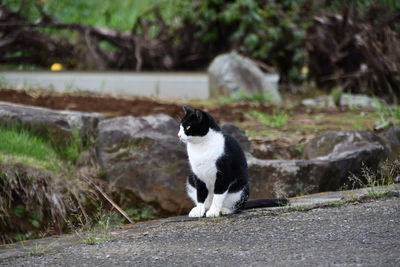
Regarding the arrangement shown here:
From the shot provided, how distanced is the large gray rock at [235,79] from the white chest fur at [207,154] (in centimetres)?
474

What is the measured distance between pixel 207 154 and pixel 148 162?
154cm

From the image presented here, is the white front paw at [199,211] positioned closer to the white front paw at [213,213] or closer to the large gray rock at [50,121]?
the white front paw at [213,213]

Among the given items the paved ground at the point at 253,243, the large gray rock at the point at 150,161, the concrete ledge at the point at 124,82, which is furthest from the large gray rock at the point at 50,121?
the concrete ledge at the point at 124,82

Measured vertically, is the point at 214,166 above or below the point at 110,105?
above

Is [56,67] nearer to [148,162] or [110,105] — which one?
[110,105]

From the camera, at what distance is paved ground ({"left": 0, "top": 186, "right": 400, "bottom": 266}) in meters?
3.71

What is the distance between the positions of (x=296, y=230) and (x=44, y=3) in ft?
27.2

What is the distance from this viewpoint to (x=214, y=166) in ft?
15.8

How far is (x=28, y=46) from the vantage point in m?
10.9

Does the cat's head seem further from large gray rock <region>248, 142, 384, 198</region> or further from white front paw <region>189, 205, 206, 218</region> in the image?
large gray rock <region>248, 142, 384, 198</region>

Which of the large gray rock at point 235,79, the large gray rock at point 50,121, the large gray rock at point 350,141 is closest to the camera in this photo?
the large gray rock at point 350,141

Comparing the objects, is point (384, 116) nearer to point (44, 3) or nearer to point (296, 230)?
point (296, 230)

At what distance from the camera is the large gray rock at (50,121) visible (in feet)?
21.9

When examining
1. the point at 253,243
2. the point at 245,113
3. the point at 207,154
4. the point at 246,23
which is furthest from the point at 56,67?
the point at 253,243
